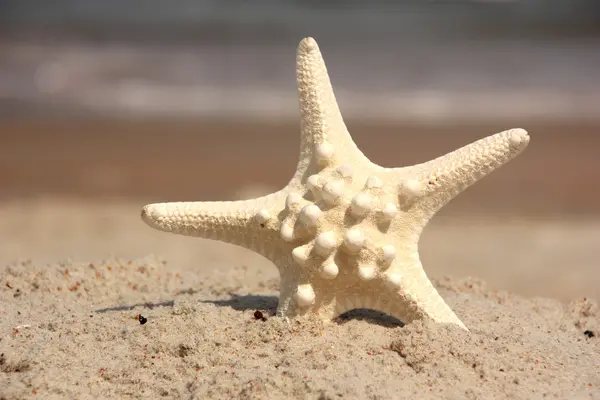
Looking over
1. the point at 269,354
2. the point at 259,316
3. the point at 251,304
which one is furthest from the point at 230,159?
the point at 269,354

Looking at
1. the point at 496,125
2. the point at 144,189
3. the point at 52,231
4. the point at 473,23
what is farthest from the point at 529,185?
the point at 473,23

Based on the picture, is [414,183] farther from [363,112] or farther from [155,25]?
[155,25]

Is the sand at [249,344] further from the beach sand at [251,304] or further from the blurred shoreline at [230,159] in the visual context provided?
the blurred shoreline at [230,159]

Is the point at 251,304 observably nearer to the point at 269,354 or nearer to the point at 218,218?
the point at 218,218

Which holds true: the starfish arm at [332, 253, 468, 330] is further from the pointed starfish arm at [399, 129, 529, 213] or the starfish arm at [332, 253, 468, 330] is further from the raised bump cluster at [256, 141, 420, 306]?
the pointed starfish arm at [399, 129, 529, 213]

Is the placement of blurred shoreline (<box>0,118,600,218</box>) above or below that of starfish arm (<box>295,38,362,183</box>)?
below

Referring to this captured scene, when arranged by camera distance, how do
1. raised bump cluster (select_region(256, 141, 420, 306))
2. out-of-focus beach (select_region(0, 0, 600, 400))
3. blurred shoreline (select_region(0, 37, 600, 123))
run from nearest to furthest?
out-of-focus beach (select_region(0, 0, 600, 400)) → raised bump cluster (select_region(256, 141, 420, 306)) → blurred shoreline (select_region(0, 37, 600, 123))

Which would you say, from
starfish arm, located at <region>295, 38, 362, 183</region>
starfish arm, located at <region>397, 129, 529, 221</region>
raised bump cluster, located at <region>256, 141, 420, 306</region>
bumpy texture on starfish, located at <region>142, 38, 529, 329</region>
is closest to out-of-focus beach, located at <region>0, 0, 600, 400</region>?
bumpy texture on starfish, located at <region>142, 38, 529, 329</region>

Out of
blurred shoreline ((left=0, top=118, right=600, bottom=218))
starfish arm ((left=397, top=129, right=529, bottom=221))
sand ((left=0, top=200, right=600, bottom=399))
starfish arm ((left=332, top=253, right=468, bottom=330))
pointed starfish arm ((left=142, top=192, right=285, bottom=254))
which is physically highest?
starfish arm ((left=397, top=129, right=529, bottom=221))
